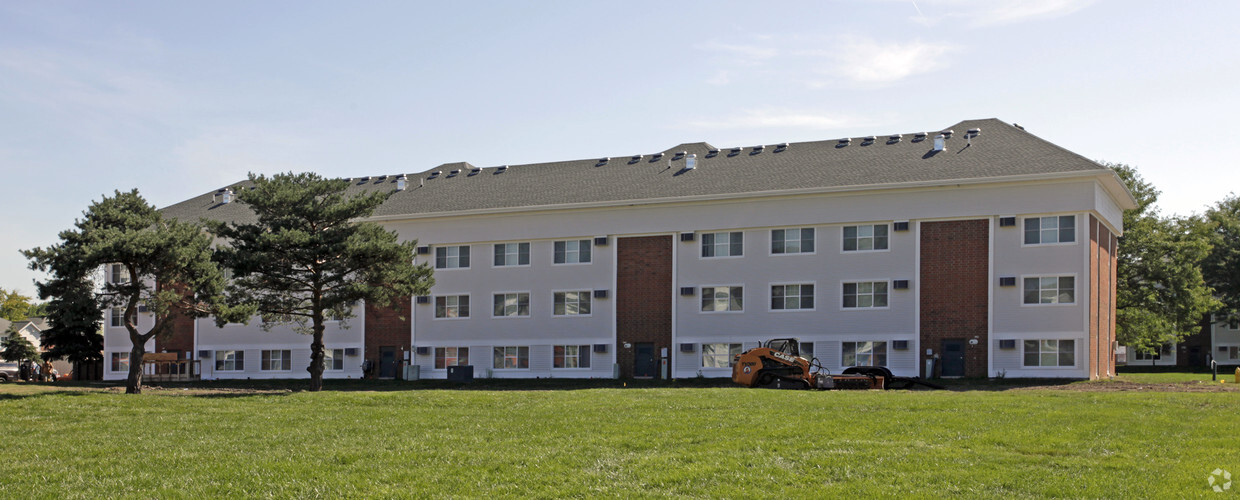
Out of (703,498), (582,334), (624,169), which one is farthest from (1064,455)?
(624,169)

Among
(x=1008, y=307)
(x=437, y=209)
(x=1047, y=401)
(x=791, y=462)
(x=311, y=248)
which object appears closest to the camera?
(x=791, y=462)

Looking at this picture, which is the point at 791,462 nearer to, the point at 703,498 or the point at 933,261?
the point at 703,498

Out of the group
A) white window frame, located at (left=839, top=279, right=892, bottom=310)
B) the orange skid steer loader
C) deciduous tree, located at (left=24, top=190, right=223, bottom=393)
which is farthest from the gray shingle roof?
deciduous tree, located at (left=24, top=190, right=223, bottom=393)

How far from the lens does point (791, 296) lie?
45031 mm

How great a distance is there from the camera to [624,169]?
175 feet

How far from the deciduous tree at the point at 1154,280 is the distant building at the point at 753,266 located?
38.8 feet

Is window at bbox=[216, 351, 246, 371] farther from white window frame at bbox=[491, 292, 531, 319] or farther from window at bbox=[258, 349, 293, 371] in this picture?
white window frame at bbox=[491, 292, 531, 319]

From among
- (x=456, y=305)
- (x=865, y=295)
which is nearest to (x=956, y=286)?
(x=865, y=295)

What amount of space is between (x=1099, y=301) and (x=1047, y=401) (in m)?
20.7

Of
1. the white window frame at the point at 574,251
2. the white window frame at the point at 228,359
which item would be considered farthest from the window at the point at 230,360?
the white window frame at the point at 574,251

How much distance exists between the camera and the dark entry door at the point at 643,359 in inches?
1859

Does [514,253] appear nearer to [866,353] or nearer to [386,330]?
[386,330]

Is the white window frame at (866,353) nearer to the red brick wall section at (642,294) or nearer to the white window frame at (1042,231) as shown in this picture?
the white window frame at (1042,231)

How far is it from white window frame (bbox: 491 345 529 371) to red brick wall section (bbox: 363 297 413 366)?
4.44 metres
